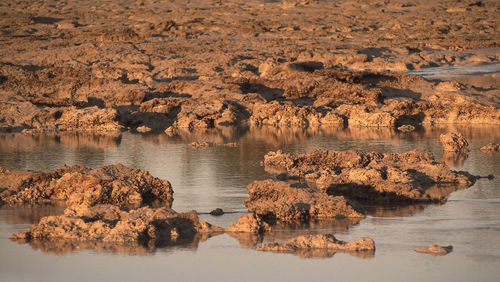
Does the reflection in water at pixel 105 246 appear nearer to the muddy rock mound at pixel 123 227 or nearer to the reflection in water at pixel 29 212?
the muddy rock mound at pixel 123 227

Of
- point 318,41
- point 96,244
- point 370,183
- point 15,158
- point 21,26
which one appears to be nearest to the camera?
point 96,244

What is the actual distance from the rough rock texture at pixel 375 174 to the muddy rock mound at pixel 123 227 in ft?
9.19

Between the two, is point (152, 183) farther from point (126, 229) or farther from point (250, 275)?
point (250, 275)

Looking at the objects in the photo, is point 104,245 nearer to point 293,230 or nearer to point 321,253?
point 293,230

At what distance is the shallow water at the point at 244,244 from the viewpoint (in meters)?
8.27

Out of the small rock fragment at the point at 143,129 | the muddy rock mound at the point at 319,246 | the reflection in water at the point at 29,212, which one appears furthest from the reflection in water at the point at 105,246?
the small rock fragment at the point at 143,129

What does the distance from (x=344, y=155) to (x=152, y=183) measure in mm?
3590

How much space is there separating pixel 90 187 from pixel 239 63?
62.9ft

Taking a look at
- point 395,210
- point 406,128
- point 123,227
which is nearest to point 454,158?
point 395,210

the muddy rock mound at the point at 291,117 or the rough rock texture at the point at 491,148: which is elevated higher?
the muddy rock mound at the point at 291,117

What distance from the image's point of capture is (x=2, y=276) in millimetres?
8383

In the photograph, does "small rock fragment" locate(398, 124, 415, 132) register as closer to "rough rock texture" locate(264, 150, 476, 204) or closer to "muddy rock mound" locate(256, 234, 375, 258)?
"rough rock texture" locate(264, 150, 476, 204)

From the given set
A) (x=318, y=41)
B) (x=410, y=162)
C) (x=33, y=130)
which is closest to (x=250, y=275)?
(x=410, y=162)

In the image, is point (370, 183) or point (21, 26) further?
point (21, 26)
